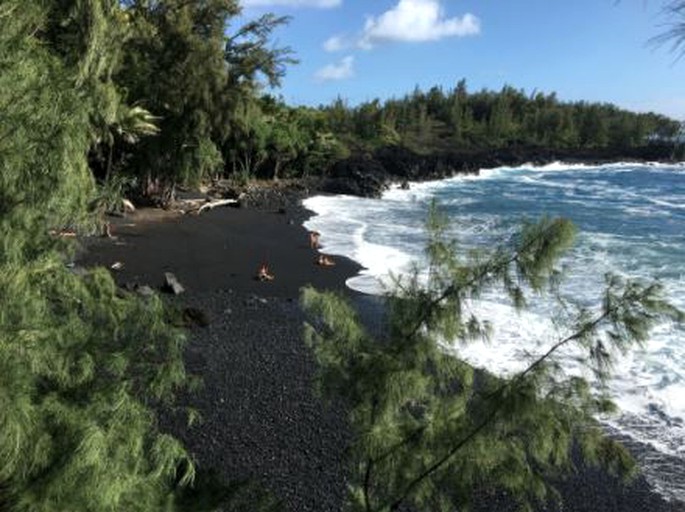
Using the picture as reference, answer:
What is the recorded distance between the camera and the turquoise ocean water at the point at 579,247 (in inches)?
360

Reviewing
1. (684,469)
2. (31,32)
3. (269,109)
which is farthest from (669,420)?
(269,109)

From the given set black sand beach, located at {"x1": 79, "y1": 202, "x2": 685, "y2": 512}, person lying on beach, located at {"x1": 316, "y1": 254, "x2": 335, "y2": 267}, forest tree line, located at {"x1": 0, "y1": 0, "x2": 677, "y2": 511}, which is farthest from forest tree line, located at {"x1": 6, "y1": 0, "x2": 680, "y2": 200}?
person lying on beach, located at {"x1": 316, "y1": 254, "x2": 335, "y2": 267}

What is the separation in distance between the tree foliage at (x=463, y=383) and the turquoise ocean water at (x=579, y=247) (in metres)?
0.29

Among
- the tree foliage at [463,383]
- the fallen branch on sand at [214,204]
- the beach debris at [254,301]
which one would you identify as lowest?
the beach debris at [254,301]

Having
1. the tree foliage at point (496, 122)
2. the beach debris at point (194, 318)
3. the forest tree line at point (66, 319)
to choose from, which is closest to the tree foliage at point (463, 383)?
the forest tree line at point (66, 319)

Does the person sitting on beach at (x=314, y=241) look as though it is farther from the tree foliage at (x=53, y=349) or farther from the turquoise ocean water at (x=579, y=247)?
the tree foliage at (x=53, y=349)

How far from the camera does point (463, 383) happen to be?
413 cm

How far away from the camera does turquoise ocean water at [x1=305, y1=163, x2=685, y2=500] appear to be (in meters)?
9.13

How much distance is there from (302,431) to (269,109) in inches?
1320

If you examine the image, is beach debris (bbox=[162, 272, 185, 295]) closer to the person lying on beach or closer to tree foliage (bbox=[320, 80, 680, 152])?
the person lying on beach

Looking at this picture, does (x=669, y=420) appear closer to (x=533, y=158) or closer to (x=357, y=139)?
(x=357, y=139)

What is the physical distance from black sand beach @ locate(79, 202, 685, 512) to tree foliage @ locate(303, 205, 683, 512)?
1529mm

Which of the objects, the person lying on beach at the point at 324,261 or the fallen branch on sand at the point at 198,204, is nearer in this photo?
the person lying on beach at the point at 324,261

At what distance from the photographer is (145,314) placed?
4.73 meters
